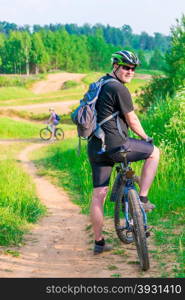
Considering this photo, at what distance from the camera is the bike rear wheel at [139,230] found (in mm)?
4895

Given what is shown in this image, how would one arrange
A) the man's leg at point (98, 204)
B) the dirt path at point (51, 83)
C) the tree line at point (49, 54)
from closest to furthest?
the man's leg at point (98, 204) → the dirt path at point (51, 83) → the tree line at point (49, 54)

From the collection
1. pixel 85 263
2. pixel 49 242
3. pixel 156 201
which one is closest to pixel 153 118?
pixel 156 201

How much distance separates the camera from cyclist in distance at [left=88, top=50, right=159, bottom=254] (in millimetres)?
5078

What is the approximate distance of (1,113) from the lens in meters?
43.4

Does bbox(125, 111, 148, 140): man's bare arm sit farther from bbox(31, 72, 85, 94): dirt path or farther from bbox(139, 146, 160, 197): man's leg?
bbox(31, 72, 85, 94): dirt path

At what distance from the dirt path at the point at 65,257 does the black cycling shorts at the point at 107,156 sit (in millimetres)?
904

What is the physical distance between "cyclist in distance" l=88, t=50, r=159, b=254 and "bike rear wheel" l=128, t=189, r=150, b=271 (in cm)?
36

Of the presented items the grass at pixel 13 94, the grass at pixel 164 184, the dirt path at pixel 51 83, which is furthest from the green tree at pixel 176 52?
the dirt path at pixel 51 83

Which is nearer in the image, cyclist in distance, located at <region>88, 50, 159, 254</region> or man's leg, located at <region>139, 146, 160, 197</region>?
cyclist in distance, located at <region>88, 50, 159, 254</region>

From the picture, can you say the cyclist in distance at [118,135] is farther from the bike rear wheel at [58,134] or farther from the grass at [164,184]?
the bike rear wheel at [58,134]

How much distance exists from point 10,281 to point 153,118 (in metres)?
10.2

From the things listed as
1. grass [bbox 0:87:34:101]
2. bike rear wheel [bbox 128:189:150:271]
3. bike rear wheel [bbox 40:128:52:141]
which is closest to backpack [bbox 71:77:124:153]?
bike rear wheel [bbox 128:189:150:271]

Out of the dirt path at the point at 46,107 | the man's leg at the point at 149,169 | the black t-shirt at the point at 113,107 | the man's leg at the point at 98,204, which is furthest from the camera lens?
the dirt path at the point at 46,107

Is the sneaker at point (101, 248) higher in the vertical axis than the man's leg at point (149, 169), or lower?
lower
